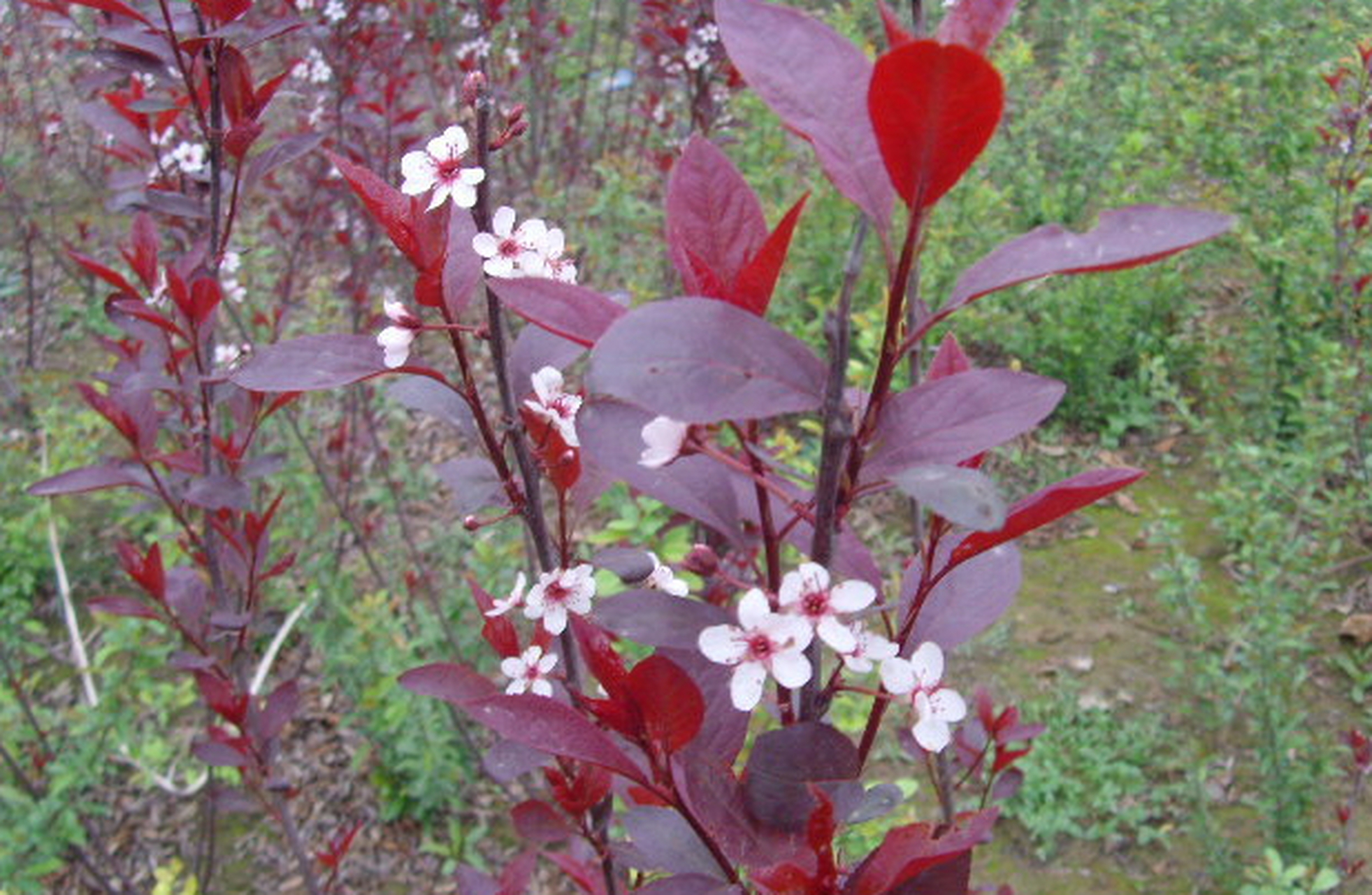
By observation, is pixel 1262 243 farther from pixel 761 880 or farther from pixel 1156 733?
pixel 761 880

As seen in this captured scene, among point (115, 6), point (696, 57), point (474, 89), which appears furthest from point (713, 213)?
point (696, 57)

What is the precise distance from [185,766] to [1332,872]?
2649mm

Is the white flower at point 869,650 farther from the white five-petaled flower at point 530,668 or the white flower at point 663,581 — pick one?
the white five-petaled flower at point 530,668

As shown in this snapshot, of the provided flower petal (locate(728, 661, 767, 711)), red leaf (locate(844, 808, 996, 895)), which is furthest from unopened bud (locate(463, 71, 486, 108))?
red leaf (locate(844, 808, 996, 895))

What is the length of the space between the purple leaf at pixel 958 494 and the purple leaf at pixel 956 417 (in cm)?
2

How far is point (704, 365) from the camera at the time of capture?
59 cm

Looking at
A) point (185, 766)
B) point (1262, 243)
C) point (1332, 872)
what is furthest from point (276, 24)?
point (1262, 243)

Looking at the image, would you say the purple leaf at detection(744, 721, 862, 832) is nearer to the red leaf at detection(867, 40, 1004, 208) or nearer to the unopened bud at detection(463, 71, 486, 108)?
the red leaf at detection(867, 40, 1004, 208)

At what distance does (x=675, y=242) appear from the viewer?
2.31 ft

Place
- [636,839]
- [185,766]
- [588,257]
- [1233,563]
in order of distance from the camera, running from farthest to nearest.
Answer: [588,257] → [1233,563] → [185,766] → [636,839]

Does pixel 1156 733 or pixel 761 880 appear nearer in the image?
pixel 761 880

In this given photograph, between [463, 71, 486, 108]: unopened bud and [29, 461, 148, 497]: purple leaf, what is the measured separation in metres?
1.02

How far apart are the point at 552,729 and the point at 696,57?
9.38 ft

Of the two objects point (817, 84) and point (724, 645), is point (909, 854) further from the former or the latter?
point (817, 84)
